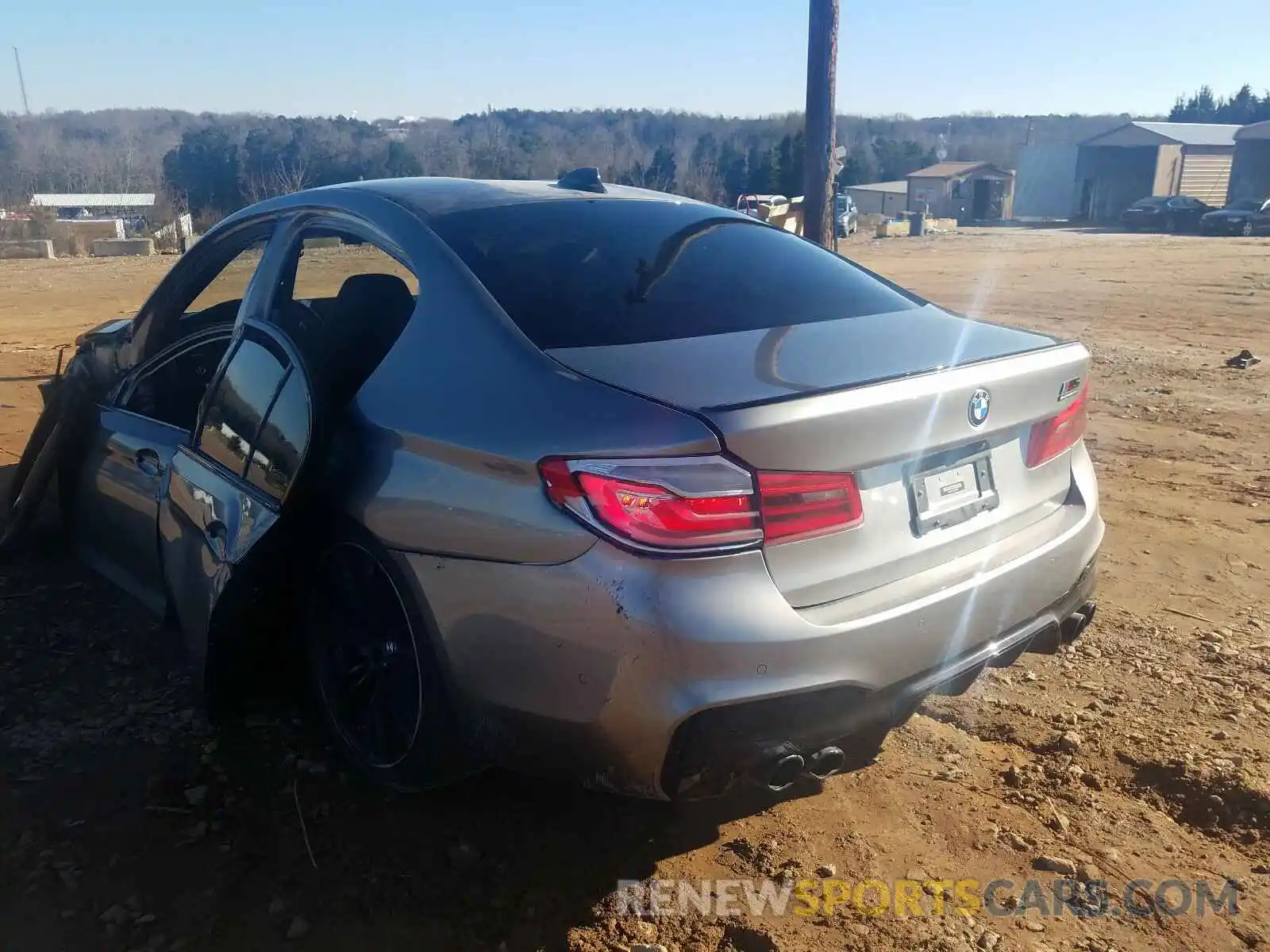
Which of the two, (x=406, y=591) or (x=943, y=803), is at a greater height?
(x=406, y=591)

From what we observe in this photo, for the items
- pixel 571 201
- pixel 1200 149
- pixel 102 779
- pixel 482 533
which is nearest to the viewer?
pixel 482 533

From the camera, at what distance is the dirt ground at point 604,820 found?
8.07 feet

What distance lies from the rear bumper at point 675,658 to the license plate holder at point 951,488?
118 millimetres

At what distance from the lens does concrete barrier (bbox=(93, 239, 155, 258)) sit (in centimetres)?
3106

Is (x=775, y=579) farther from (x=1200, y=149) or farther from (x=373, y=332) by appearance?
(x=1200, y=149)

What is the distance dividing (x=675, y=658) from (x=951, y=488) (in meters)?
0.88

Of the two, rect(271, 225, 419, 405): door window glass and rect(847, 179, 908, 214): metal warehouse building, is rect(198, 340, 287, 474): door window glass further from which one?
rect(847, 179, 908, 214): metal warehouse building

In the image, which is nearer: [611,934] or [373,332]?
[611,934]

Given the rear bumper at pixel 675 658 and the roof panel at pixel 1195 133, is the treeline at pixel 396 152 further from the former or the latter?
the roof panel at pixel 1195 133

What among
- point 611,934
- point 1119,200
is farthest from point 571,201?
point 1119,200

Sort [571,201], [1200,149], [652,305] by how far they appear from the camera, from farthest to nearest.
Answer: [1200,149] < [571,201] < [652,305]

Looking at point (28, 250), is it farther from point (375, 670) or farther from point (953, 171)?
point (953, 171)

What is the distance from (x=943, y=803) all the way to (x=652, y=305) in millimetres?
1628

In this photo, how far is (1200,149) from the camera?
184 ft
